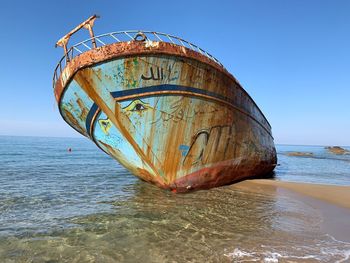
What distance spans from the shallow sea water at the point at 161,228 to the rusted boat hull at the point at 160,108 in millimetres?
1002

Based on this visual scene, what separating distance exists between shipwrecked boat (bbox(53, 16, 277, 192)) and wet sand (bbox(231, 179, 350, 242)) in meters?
1.74

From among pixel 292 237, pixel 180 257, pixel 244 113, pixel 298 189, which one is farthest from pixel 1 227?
pixel 298 189

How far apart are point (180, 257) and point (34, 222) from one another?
346 centimetres

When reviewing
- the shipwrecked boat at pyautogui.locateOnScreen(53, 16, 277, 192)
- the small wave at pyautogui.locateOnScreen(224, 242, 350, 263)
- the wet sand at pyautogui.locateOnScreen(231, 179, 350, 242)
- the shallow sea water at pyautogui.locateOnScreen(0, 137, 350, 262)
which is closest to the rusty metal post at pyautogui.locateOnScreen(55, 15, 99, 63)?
the shipwrecked boat at pyautogui.locateOnScreen(53, 16, 277, 192)

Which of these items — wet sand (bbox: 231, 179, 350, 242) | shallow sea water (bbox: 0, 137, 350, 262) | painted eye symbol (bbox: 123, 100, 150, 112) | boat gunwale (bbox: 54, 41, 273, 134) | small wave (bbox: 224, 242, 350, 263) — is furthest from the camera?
painted eye symbol (bbox: 123, 100, 150, 112)

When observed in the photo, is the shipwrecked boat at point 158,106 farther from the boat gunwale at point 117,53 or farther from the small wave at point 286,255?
the small wave at point 286,255

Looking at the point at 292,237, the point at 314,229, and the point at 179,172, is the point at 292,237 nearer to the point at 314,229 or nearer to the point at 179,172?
the point at 314,229

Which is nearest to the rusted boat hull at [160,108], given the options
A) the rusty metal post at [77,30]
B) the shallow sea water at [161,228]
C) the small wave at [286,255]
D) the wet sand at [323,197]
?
the rusty metal post at [77,30]

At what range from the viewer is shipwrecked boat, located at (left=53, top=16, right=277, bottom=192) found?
19.9 ft

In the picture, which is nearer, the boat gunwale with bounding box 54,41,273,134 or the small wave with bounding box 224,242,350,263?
the small wave with bounding box 224,242,350,263

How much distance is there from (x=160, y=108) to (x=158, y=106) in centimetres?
8

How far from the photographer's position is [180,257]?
413cm

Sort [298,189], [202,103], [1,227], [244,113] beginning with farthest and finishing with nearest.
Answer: [298,189] → [244,113] → [202,103] → [1,227]

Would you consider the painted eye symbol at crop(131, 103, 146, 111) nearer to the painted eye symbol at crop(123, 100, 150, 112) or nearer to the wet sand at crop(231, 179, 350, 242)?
the painted eye symbol at crop(123, 100, 150, 112)
